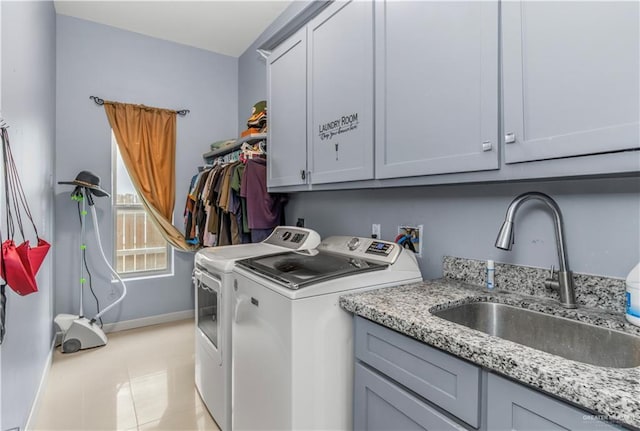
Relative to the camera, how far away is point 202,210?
308 cm

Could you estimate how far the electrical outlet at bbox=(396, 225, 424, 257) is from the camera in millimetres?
1765

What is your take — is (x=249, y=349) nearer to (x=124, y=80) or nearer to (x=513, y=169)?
(x=513, y=169)

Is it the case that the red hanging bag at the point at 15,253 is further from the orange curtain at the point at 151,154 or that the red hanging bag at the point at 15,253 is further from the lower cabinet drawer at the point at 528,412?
the orange curtain at the point at 151,154

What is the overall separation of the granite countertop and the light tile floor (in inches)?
58.2

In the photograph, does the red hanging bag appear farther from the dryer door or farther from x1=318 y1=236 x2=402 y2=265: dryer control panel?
x1=318 y1=236 x2=402 y2=265: dryer control panel

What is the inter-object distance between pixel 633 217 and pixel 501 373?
721mm

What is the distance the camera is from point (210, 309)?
205cm

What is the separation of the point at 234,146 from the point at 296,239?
1254mm

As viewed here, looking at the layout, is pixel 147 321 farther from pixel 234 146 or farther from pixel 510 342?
pixel 510 342

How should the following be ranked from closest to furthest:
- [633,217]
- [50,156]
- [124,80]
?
[633,217] → [50,156] → [124,80]

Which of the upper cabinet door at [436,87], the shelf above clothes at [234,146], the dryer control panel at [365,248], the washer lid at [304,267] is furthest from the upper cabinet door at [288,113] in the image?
the upper cabinet door at [436,87]

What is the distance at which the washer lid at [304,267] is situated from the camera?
4.43 ft

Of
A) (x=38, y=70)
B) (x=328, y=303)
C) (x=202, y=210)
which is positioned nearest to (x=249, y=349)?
(x=328, y=303)

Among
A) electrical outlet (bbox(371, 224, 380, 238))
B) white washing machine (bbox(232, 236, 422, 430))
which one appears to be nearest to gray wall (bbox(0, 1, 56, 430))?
white washing machine (bbox(232, 236, 422, 430))
